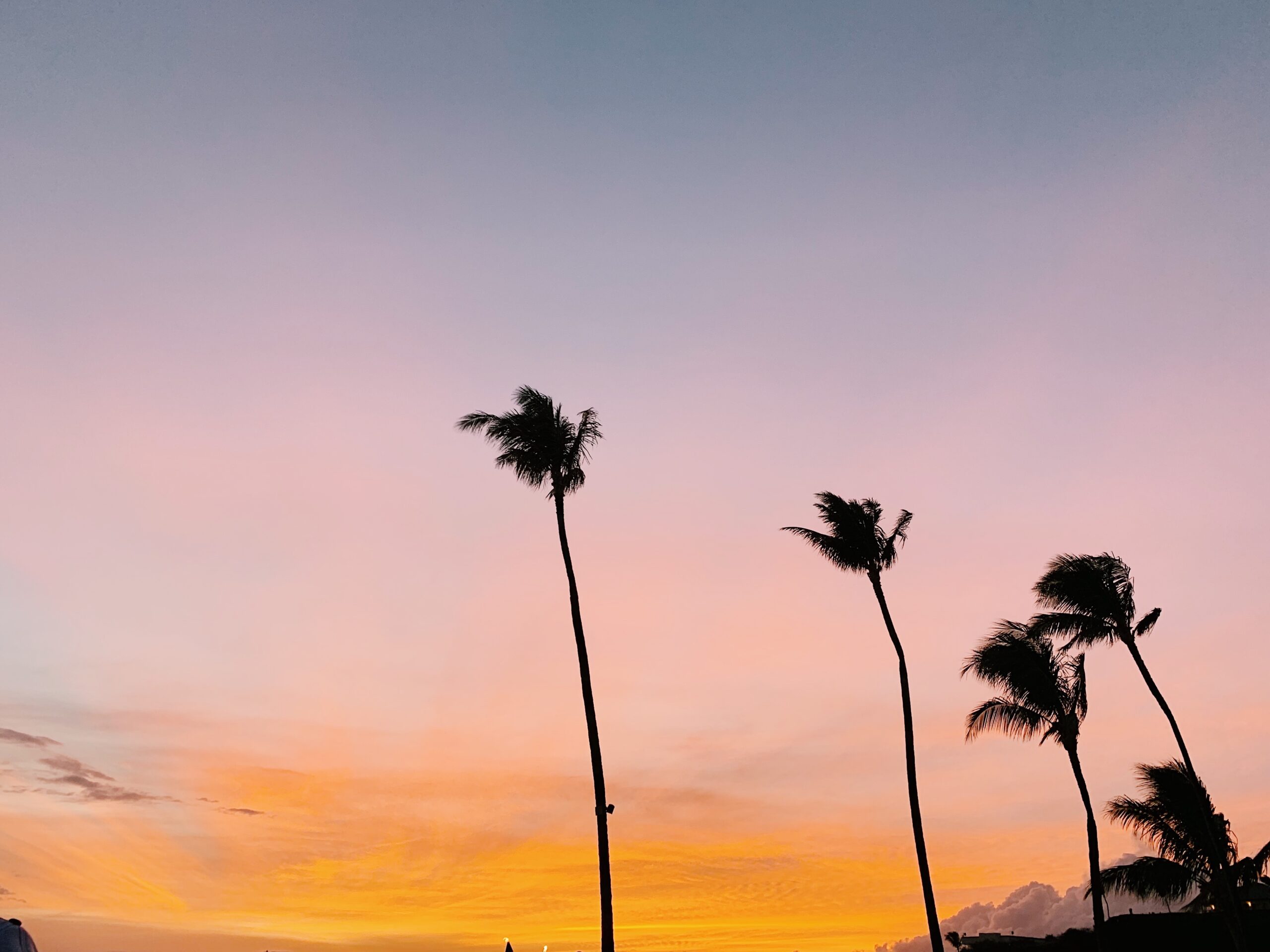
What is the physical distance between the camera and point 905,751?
37.8 metres

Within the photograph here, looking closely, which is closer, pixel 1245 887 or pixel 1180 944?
pixel 1245 887

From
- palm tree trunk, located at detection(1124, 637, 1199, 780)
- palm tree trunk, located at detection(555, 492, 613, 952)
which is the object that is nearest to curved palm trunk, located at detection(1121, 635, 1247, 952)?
palm tree trunk, located at detection(1124, 637, 1199, 780)

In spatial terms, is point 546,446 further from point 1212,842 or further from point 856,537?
point 1212,842

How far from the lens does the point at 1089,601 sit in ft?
137

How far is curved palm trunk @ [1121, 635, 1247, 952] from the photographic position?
38812 millimetres

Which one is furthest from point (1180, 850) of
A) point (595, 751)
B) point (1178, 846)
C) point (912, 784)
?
point (595, 751)

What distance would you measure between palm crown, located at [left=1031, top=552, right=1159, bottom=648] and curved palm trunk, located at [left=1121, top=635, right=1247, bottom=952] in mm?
909

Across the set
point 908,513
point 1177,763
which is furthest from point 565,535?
point 1177,763

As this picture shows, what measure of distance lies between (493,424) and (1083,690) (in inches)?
1187

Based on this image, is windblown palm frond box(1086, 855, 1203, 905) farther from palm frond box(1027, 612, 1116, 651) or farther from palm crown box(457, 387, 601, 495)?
palm crown box(457, 387, 601, 495)

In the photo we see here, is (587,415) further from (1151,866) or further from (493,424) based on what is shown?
(1151,866)

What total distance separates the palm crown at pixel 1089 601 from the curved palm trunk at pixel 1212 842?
2.98 ft

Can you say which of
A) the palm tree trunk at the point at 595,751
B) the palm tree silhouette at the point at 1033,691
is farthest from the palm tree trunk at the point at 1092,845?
the palm tree trunk at the point at 595,751

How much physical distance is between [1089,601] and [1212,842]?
38.4 ft
